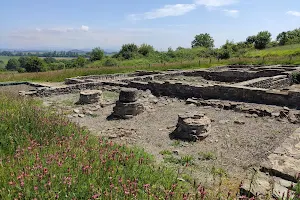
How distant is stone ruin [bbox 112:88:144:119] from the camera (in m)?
9.82

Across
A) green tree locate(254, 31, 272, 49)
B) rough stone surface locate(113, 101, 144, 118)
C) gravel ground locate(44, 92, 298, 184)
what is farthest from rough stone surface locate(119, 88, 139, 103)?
green tree locate(254, 31, 272, 49)

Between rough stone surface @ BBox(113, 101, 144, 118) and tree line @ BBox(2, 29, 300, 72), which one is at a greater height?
tree line @ BBox(2, 29, 300, 72)

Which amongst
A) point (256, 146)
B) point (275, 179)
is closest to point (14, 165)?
point (275, 179)

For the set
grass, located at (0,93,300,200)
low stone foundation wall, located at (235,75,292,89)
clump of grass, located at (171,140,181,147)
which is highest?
low stone foundation wall, located at (235,75,292,89)

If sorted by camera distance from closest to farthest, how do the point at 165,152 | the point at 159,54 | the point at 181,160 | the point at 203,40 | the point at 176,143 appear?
1. the point at 181,160
2. the point at 165,152
3. the point at 176,143
4. the point at 159,54
5. the point at 203,40

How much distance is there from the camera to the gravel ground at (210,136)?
600cm

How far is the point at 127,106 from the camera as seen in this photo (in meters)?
9.82

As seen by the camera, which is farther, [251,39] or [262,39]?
[251,39]

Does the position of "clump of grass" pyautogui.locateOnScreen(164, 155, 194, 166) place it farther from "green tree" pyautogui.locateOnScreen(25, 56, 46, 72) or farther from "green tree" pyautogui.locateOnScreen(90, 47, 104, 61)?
"green tree" pyautogui.locateOnScreen(25, 56, 46, 72)

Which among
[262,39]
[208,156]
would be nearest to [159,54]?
[262,39]

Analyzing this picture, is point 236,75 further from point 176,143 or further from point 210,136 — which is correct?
point 176,143

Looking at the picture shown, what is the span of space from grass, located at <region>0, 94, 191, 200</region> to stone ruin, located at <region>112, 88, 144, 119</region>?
13.6 feet

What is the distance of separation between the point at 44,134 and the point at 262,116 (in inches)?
280

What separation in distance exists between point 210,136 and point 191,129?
66cm
